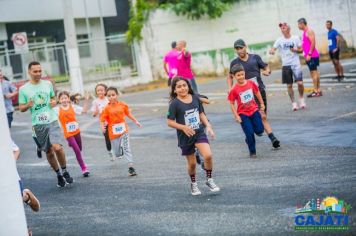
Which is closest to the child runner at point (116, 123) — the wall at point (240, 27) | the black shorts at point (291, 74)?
the black shorts at point (291, 74)

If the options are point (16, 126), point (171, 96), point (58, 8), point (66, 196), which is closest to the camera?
point (171, 96)

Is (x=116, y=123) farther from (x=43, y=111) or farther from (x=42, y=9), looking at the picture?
(x=42, y=9)

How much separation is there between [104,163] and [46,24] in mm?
26332

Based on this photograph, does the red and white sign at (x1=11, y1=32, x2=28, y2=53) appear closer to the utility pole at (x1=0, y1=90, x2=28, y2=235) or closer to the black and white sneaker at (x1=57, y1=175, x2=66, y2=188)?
the black and white sneaker at (x1=57, y1=175, x2=66, y2=188)

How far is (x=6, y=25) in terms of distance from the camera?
35.1 m

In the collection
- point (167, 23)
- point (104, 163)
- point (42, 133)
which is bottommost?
point (104, 163)

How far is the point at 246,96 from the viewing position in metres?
10.7

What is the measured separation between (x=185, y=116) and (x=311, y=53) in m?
8.66

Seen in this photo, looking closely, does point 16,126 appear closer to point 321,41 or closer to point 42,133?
point 42,133

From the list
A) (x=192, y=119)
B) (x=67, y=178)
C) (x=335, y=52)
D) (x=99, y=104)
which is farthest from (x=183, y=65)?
(x=192, y=119)

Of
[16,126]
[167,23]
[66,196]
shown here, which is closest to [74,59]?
[167,23]

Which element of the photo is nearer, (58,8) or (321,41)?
(321,41)

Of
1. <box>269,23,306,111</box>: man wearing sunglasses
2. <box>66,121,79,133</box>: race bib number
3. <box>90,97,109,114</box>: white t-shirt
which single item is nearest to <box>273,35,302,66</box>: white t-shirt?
<box>269,23,306,111</box>: man wearing sunglasses

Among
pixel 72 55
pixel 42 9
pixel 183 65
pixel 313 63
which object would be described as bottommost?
pixel 313 63
